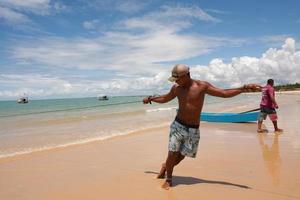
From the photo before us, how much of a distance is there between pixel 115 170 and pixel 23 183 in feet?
5.13

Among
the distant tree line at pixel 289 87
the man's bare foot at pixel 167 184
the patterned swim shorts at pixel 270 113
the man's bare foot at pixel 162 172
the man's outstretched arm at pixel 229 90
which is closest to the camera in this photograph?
the man's outstretched arm at pixel 229 90

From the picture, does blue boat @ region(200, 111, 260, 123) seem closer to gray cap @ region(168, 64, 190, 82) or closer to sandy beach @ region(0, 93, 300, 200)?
sandy beach @ region(0, 93, 300, 200)

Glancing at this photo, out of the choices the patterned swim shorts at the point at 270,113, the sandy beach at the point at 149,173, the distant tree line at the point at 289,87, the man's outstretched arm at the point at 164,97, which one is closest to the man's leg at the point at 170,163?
the sandy beach at the point at 149,173

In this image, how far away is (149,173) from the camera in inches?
230

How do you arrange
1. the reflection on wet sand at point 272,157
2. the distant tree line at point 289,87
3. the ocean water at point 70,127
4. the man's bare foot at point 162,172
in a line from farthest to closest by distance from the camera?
the distant tree line at point 289,87 < the ocean water at point 70,127 < the reflection on wet sand at point 272,157 < the man's bare foot at point 162,172

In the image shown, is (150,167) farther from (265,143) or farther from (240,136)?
(240,136)

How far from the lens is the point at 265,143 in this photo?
8.75 metres

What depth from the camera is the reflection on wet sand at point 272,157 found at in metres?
5.54

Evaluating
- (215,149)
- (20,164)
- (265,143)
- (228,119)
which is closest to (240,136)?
(265,143)

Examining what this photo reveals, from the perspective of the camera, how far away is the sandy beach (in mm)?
4738

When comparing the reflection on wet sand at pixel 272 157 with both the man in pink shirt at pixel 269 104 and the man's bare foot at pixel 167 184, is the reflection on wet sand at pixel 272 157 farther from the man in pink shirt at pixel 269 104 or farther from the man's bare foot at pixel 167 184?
the man's bare foot at pixel 167 184

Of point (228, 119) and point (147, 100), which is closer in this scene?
point (147, 100)

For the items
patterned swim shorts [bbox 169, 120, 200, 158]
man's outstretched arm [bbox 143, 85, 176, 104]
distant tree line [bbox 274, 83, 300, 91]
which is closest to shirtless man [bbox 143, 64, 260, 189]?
patterned swim shorts [bbox 169, 120, 200, 158]

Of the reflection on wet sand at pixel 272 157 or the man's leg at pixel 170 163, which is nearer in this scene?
the man's leg at pixel 170 163
